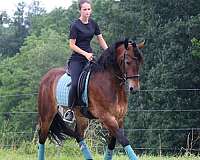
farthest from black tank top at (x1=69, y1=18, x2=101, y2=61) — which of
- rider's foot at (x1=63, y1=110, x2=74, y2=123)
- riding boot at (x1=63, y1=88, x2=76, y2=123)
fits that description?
rider's foot at (x1=63, y1=110, x2=74, y2=123)

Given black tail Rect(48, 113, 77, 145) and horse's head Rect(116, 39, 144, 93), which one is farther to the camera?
black tail Rect(48, 113, 77, 145)

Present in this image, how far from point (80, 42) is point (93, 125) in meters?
3.88

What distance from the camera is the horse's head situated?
676cm

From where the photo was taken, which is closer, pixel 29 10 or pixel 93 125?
pixel 93 125

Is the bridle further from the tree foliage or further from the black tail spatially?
the tree foliage

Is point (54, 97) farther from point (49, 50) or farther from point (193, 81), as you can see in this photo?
point (49, 50)

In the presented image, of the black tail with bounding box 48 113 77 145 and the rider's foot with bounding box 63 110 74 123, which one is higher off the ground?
the rider's foot with bounding box 63 110 74 123

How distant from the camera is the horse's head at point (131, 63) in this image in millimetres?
6760

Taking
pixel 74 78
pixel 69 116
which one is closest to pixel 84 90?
pixel 74 78

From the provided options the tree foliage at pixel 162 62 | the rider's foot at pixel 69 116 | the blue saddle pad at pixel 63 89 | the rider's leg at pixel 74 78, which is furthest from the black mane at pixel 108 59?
the tree foliage at pixel 162 62

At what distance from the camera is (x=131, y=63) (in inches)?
271

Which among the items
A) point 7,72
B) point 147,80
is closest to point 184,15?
point 147,80

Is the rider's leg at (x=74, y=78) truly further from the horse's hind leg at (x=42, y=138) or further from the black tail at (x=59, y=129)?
the horse's hind leg at (x=42, y=138)

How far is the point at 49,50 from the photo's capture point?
202ft
